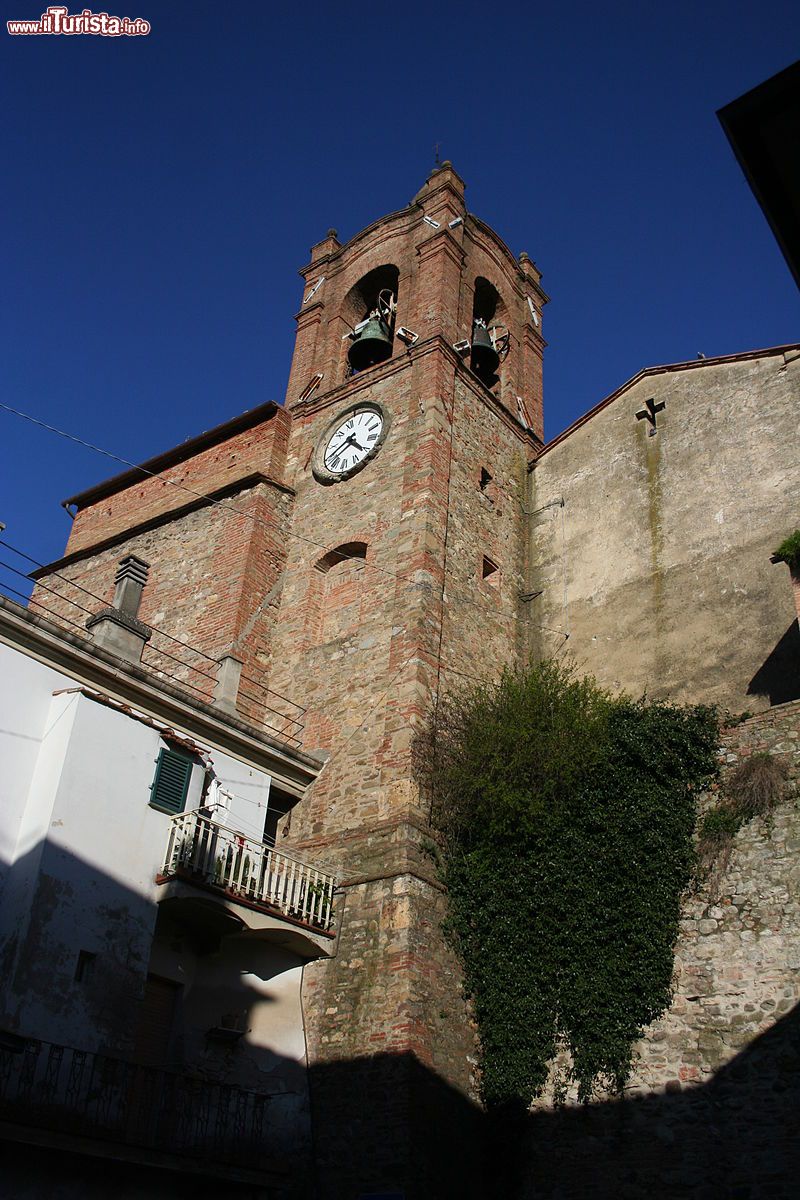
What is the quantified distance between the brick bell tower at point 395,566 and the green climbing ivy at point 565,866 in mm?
426

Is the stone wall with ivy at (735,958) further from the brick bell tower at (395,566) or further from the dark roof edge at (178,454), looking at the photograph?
the dark roof edge at (178,454)

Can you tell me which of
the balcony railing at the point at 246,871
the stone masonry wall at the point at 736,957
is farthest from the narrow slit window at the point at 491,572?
the stone masonry wall at the point at 736,957

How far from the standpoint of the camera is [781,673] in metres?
13.5

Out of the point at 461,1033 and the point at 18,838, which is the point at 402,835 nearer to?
the point at 461,1033

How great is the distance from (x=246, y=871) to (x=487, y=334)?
1101 cm

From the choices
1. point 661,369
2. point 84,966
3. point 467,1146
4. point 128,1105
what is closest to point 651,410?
point 661,369

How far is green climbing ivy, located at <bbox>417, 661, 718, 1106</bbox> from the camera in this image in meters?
11.3

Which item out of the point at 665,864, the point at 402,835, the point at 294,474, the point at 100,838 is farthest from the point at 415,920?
the point at 294,474

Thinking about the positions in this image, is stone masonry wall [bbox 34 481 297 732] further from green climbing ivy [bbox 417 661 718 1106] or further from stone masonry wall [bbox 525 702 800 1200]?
stone masonry wall [bbox 525 702 800 1200]

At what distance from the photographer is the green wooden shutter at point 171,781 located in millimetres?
11727

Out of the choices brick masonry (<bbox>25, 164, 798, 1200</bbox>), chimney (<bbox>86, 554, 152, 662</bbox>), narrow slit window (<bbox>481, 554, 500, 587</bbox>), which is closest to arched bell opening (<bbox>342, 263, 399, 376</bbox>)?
brick masonry (<bbox>25, 164, 798, 1200</bbox>)

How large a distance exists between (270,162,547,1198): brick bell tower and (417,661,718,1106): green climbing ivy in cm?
43

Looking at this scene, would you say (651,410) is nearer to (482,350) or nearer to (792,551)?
(482,350)

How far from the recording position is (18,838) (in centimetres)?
1067
